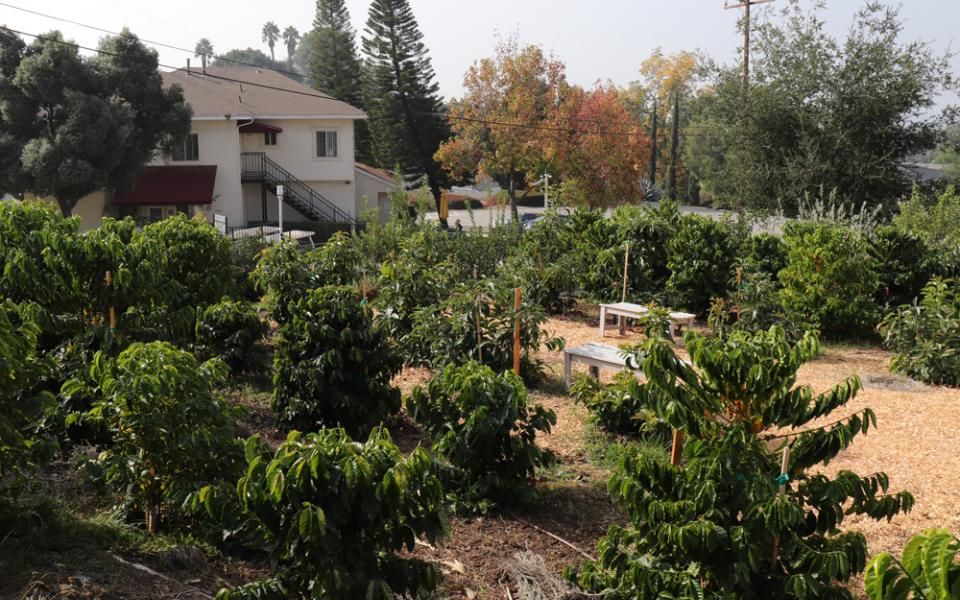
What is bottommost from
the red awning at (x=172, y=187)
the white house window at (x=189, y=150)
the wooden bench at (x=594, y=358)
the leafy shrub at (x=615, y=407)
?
the leafy shrub at (x=615, y=407)

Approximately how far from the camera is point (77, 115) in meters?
26.6

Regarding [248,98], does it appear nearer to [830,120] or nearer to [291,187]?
[291,187]

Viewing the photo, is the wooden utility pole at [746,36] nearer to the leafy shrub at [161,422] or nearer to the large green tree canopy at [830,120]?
the large green tree canopy at [830,120]

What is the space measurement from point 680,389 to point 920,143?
25985mm

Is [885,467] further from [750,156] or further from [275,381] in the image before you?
[750,156]

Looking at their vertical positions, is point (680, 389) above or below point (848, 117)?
below

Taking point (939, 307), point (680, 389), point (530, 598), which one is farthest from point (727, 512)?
point (939, 307)

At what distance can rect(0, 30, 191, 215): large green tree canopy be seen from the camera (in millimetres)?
26531

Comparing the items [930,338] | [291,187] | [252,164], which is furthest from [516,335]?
[252,164]

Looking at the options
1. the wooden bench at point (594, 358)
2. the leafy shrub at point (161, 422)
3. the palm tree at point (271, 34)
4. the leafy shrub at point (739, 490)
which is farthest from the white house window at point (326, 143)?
the palm tree at point (271, 34)

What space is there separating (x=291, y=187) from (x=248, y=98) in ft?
11.9

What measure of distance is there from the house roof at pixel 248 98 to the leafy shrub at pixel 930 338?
23.7m

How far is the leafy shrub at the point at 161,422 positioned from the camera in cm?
Result: 507

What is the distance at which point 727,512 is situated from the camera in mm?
4395
